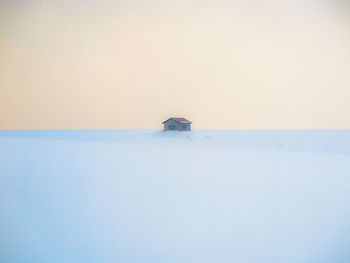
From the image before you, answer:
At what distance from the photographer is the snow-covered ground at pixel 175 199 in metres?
0.81

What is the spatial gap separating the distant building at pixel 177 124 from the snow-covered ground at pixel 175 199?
0.33 feet

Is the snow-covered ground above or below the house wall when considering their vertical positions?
below

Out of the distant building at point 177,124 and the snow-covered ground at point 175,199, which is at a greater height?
the distant building at point 177,124

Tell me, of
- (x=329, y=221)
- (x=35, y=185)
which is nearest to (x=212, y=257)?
(x=329, y=221)

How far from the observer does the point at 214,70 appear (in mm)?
1990

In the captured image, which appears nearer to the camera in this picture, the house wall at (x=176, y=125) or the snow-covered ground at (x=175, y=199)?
the snow-covered ground at (x=175, y=199)

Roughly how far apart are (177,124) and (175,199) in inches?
35.0

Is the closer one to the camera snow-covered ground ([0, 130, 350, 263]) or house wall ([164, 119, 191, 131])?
snow-covered ground ([0, 130, 350, 263])

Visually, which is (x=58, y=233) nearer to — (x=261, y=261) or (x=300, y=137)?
(x=261, y=261)

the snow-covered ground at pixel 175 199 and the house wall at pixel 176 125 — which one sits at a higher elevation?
the house wall at pixel 176 125

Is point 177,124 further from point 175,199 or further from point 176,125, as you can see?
point 175,199

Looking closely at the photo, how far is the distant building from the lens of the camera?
1917mm

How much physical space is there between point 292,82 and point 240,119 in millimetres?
523

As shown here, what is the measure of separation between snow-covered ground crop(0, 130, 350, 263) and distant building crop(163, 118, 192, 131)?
10 cm
